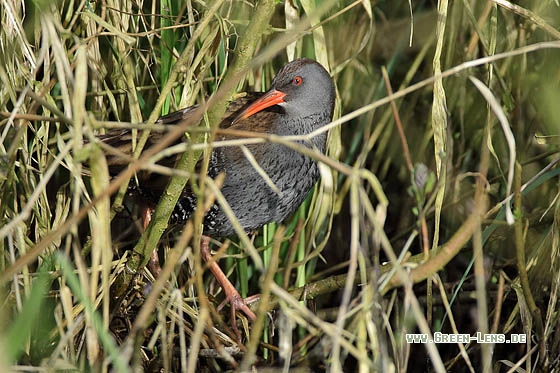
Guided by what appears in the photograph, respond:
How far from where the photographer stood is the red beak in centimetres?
303

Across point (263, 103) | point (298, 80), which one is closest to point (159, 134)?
point (263, 103)

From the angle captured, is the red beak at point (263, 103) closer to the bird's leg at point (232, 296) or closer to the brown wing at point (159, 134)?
the brown wing at point (159, 134)

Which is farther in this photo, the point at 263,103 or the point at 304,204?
the point at 304,204

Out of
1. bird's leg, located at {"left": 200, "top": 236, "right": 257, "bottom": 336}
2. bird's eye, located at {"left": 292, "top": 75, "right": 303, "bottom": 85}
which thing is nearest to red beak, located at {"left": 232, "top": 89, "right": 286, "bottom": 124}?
bird's eye, located at {"left": 292, "top": 75, "right": 303, "bottom": 85}

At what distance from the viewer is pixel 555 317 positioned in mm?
2660

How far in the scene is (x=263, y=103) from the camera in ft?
10.1

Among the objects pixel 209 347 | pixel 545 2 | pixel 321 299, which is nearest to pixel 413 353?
pixel 321 299

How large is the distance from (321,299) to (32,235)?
1.38 meters

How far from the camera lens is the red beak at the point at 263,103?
3027mm

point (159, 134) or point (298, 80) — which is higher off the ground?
point (298, 80)

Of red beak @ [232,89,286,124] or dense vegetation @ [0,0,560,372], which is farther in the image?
red beak @ [232,89,286,124]

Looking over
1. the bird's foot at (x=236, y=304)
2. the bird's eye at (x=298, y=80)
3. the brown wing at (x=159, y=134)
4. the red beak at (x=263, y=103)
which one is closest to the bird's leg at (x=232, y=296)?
the bird's foot at (x=236, y=304)

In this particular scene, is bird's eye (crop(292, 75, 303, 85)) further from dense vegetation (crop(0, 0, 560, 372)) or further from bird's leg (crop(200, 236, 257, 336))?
bird's leg (crop(200, 236, 257, 336))

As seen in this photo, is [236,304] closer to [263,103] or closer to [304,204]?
[304,204]
